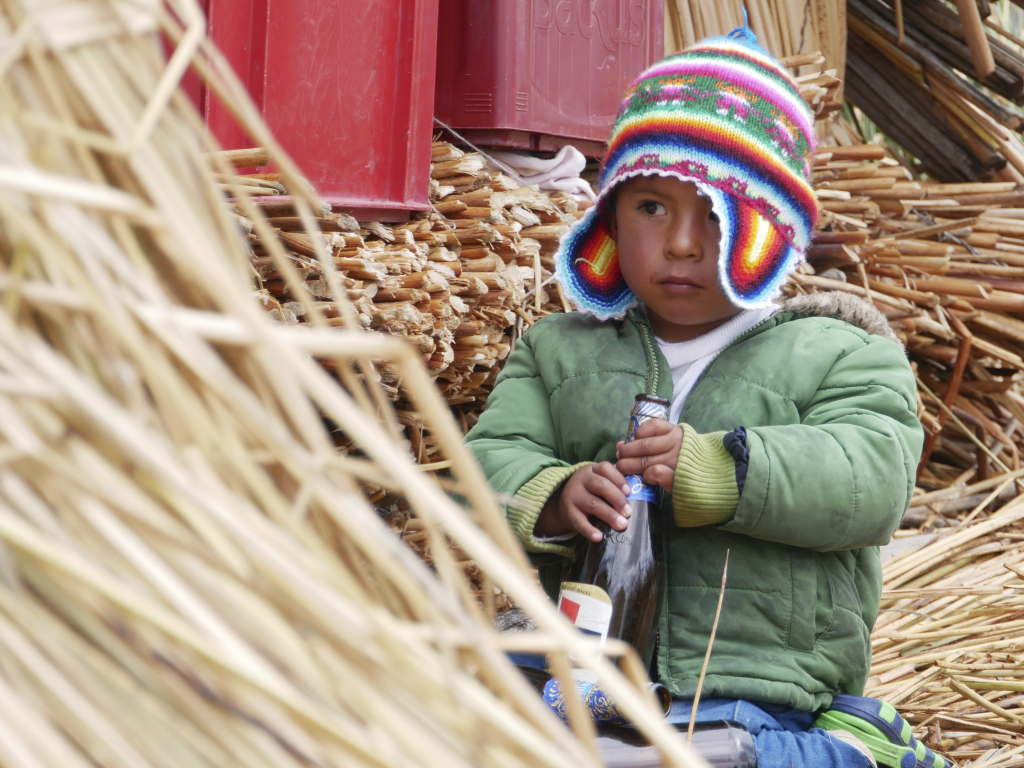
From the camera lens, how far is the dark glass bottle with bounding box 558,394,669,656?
5.27 feet

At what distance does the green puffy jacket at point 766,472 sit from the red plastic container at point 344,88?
34.7 inches

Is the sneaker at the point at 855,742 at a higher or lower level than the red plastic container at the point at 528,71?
lower

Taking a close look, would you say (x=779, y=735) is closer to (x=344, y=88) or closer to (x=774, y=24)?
(x=344, y=88)

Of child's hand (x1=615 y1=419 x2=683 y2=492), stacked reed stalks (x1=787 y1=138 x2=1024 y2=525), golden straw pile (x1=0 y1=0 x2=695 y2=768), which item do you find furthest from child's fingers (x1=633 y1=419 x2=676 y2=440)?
stacked reed stalks (x1=787 y1=138 x2=1024 y2=525)


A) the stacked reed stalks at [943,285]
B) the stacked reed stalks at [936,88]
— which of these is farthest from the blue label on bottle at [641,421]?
the stacked reed stalks at [936,88]

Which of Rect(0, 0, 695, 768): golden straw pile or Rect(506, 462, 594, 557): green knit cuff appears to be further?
Rect(506, 462, 594, 557): green knit cuff

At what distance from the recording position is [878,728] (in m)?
1.67

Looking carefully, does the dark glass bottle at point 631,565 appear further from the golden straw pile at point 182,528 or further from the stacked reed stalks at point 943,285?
the stacked reed stalks at point 943,285

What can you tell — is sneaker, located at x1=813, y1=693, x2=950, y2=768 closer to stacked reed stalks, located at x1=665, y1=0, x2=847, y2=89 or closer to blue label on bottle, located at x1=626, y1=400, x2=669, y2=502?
blue label on bottle, located at x1=626, y1=400, x2=669, y2=502

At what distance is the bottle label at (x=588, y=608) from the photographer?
1.52m

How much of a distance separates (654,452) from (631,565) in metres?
0.21

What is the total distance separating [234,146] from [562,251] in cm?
87

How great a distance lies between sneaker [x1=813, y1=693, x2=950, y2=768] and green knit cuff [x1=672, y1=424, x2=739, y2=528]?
0.38 m

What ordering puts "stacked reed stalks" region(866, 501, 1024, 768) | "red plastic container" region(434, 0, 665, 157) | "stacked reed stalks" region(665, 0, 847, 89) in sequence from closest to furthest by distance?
1. "stacked reed stalks" region(866, 501, 1024, 768)
2. "red plastic container" region(434, 0, 665, 157)
3. "stacked reed stalks" region(665, 0, 847, 89)
